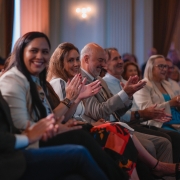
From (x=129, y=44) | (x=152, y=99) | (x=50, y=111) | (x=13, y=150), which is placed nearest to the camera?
(x=13, y=150)

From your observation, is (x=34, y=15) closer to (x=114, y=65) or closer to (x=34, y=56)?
(x=114, y=65)

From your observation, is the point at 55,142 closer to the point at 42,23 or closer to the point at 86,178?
the point at 86,178

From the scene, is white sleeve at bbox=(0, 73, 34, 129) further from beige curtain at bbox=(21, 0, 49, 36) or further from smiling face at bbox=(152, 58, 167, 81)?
beige curtain at bbox=(21, 0, 49, 36)

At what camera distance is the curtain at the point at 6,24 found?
6168 millimetres

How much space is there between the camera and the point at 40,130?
1981mm

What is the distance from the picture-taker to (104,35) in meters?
7.79

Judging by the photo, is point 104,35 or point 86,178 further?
point 104,35

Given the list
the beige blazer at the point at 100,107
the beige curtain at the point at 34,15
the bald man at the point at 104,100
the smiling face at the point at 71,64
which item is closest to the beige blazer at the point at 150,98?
the bald man at the point at 104,100

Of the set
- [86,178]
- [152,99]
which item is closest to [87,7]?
[152,99]

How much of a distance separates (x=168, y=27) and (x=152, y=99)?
5276mm

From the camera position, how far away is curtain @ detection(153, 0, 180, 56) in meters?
8.92

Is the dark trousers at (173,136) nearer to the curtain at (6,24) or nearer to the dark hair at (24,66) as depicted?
the dark hair at (24,66)

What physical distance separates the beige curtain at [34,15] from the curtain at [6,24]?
0.29m

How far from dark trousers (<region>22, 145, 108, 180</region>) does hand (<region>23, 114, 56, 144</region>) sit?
0.20 feet
